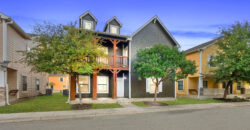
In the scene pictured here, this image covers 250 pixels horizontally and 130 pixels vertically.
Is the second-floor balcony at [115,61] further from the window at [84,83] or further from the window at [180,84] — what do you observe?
the window at [180,84]

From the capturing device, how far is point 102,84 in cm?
1491

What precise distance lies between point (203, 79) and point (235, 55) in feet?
23.4

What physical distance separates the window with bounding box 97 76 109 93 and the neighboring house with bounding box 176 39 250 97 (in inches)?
468

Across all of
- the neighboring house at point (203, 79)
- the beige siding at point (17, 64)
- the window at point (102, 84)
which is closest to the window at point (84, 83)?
the window at point (102, 84)

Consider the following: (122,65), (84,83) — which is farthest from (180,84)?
(84,83)

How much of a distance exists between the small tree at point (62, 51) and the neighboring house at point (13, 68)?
288cm

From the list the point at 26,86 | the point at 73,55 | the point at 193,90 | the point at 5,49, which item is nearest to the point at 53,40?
the point at 73,55

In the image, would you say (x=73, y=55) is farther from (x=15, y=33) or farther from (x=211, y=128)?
(x=15, y=33)

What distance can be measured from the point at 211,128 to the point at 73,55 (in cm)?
855

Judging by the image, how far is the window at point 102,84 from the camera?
14.8 meters

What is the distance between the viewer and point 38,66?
31.6ft

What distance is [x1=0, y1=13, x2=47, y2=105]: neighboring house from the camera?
447 inches

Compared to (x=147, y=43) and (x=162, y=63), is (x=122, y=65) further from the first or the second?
(x=162, y=63)

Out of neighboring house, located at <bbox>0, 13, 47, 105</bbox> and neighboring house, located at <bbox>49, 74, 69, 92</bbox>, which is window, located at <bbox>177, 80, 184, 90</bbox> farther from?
neighboring house, located at <bbox>49, 74, 69, 92</bbox>
